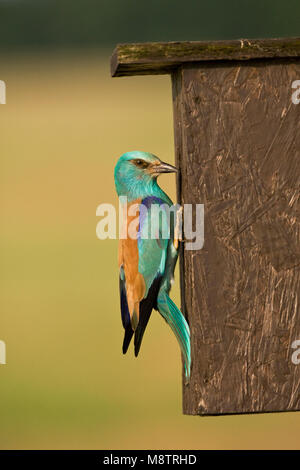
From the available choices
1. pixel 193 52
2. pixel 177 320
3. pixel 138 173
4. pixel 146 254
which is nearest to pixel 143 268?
pixel 146 254

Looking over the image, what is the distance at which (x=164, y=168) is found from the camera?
11.0 feet

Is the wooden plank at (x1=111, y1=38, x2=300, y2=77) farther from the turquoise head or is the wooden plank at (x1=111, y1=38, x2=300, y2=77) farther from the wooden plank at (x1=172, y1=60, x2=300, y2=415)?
the turquoise head

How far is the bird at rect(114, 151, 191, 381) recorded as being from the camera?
3305mm

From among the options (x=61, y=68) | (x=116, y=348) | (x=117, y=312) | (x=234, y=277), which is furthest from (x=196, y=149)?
(x=61, y=68)

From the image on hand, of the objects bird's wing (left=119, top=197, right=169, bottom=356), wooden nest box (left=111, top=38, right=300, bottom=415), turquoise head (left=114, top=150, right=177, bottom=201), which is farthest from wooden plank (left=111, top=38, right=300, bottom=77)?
bird's wing (left=119, top=197, right=169, bottom=356)

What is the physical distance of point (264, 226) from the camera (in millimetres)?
3336

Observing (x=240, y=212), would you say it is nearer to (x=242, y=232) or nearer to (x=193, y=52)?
(x=242, y=232)

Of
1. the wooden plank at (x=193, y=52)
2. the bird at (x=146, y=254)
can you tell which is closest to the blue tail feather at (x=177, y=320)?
the bird at (x=146, y=254)

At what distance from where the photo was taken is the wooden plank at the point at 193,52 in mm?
3221

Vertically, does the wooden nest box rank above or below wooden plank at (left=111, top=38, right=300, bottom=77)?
below

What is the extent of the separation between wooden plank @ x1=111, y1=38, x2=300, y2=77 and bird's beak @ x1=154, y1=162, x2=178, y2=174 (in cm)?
31

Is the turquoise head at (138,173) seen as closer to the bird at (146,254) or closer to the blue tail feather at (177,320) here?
the bird at (146,254)

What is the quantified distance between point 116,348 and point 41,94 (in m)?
10.3

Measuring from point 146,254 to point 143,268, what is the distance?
0.05m
